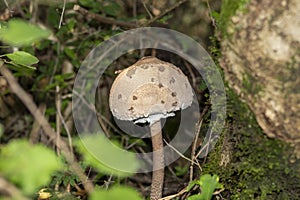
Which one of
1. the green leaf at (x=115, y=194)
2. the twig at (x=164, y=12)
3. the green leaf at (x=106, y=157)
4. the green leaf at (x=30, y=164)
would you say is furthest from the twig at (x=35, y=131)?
the green leaf at (x=115, y=194)

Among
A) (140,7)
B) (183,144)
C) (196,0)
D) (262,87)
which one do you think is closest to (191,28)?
(196,0)

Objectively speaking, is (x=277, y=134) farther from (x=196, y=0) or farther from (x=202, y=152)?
(x=196, y=0)

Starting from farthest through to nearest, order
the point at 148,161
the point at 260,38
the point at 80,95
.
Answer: the point at 80,95 → the point at 148,161 → the point at 260,38

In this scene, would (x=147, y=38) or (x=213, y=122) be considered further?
(x=147, y=38)

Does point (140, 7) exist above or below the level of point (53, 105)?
above

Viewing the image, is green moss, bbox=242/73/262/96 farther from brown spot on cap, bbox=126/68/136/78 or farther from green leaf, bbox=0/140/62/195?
green leaf, bbox=0/140/62/195

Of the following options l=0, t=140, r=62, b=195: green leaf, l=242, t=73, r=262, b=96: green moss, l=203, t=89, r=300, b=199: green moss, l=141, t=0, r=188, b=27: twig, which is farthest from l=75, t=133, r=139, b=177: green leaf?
l=141, t=0, r=188, b=27: twig

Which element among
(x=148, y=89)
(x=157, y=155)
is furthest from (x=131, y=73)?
(x=157, y=155)
